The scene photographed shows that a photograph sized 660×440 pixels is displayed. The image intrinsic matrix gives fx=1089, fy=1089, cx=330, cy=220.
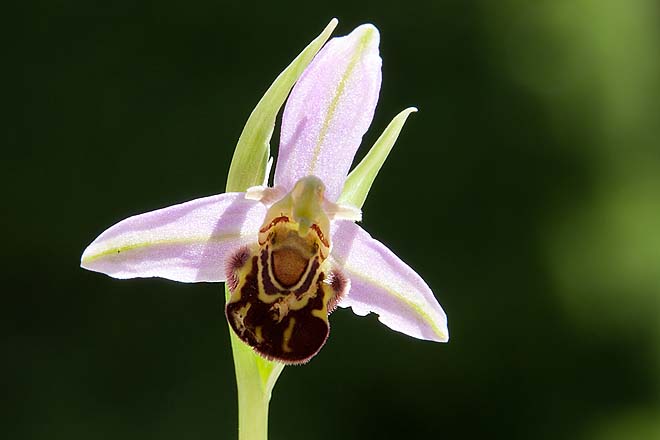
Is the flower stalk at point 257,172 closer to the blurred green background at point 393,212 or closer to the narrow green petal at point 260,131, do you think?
the narrow green petal at point 260,131

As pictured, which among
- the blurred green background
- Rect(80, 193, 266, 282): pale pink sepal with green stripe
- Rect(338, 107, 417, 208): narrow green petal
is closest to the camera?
Rect(80, 193, 266, 282): pale pink sepal with green stripe

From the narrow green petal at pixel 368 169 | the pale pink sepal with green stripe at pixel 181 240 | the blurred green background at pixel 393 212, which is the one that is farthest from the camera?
the blurred green background at pixel 393 212

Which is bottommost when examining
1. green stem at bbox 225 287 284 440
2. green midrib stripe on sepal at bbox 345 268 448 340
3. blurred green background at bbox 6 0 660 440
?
green stem at bbox 225 287 284 440

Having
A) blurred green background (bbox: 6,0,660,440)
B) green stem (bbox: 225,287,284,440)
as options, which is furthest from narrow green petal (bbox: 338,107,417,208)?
blurred green background (bbox: 6,0,660,440)

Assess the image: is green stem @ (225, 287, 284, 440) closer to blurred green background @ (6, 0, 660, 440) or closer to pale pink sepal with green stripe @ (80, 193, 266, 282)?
pale pink sepal with green stripe @ (80, 193, 266, 282)

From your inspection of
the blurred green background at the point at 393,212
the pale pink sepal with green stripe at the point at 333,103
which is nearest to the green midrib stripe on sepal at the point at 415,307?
the pale pink sepal with green stripe at the point at 333,103

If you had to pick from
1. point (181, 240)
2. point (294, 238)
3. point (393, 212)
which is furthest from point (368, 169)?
point (393, 212)

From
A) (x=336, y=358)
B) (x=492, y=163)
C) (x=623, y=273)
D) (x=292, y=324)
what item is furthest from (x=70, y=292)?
(x=292, y=324)
